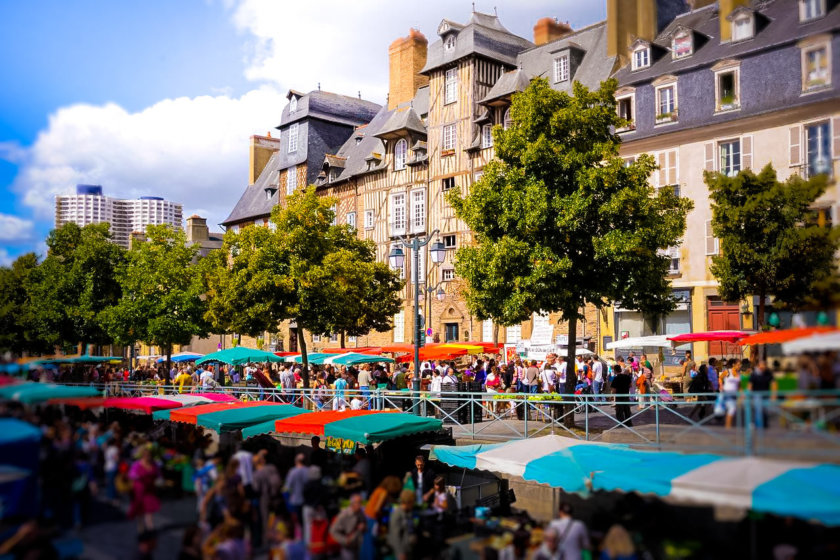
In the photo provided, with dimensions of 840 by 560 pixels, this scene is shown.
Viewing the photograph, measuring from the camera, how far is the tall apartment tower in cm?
1848

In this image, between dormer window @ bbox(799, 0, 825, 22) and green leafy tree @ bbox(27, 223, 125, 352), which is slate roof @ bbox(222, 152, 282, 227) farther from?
dormer window @ bbox(799, 0, 825, 22)

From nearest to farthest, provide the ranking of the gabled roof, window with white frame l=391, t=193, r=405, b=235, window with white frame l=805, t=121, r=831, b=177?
window with white frame l=805, t=121, r=831, b=177, the gabled roof, window with white frame l=391, t=193, r=405, b=235

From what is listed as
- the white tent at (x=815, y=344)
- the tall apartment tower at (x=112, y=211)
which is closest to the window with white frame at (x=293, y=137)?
the tall apartment tower at (x=112, y=211)

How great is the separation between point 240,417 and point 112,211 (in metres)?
18.7

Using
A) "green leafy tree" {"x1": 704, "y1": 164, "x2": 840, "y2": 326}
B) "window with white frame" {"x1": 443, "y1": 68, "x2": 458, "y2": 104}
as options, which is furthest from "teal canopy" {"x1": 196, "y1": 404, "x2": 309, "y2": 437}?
"window with white frame" {"x1": 443, "y1": 68, "x2": 458, "y2": 104}

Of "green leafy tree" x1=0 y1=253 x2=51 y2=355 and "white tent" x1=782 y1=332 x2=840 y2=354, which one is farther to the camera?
"green leafy tree" x1=0 y1=253 x2=51 y2=355

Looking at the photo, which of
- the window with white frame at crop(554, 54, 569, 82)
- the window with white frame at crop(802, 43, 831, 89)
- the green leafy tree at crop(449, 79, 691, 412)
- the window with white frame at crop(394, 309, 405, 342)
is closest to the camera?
the window with white frame at crop(802, 43, 831, 89)

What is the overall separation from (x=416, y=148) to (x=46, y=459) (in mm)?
38564

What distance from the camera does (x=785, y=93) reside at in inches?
688

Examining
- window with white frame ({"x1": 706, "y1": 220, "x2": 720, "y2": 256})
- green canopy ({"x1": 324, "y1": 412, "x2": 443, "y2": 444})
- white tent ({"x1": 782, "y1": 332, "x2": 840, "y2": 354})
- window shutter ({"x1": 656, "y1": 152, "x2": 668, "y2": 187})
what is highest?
window shutter ({"x1": 656, "y1": 152, "x2": 668, "y2": 187})

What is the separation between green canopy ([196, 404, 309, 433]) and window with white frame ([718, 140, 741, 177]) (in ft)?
59.8

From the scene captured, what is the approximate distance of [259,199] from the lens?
60.4 m

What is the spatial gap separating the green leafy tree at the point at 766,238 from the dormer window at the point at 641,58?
17.6m

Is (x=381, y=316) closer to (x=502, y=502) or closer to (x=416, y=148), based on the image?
(x=416, y=148)
